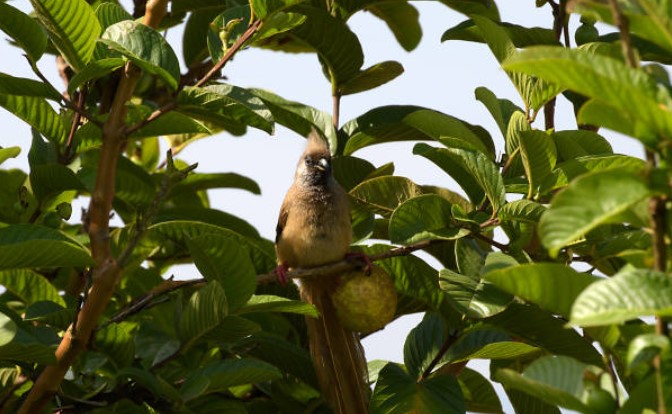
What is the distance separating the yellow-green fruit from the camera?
316cm

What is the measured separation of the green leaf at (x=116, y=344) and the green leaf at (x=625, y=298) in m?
1.85

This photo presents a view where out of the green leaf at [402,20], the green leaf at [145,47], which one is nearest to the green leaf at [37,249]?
the green leaf at [145,47]

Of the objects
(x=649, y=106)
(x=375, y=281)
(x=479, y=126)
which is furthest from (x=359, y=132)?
(x=649, y=106)

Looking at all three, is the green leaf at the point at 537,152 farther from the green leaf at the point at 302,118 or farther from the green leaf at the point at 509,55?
the green leaf at the point at 302,118

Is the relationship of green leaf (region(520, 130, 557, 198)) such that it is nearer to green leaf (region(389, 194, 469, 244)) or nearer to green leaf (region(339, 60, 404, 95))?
green leaf (region(389, 194, 469, 244))

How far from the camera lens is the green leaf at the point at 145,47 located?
9.02 feet

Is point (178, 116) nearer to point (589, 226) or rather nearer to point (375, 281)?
point (375, 281)

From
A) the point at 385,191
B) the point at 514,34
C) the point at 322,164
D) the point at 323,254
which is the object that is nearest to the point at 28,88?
the point at 385,191

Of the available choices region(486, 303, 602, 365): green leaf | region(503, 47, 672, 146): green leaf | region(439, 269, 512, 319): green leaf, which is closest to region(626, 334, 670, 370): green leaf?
region(503, 47, 672, 146): green leaf

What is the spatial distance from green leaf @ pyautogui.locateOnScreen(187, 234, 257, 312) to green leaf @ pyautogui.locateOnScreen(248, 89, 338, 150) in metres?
0.79

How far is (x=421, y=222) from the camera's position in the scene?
9.43 feet

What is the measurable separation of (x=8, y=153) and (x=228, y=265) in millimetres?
1209

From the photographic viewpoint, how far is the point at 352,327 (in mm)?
3439

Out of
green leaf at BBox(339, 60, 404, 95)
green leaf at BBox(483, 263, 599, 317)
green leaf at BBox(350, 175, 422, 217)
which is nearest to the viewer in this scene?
green leaf at BBox(483, 263, 599, 317)
